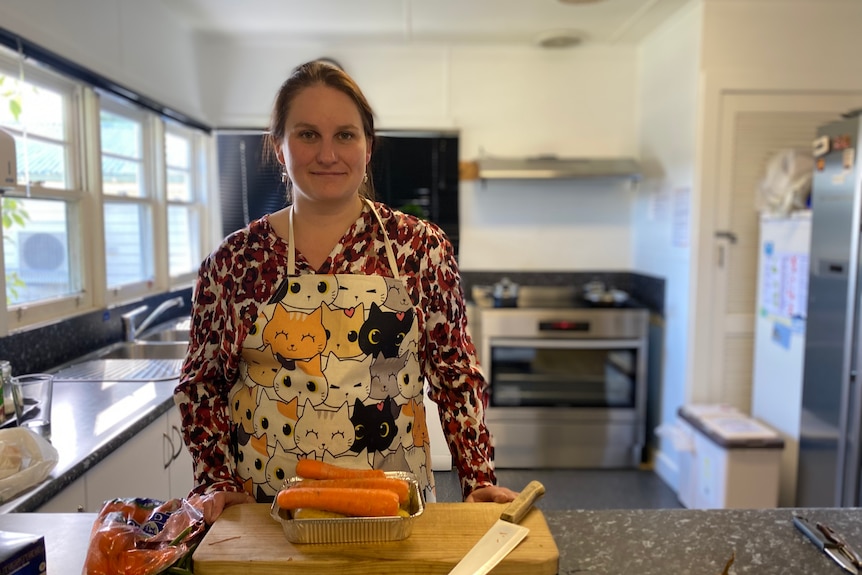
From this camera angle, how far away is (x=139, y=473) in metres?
1.69

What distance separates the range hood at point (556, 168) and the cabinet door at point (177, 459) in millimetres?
2126

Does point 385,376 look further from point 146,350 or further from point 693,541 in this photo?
point 146,350

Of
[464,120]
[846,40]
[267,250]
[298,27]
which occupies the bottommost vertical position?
[267,250]

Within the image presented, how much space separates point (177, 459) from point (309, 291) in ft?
4.16


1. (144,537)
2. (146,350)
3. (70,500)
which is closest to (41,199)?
(146,350)

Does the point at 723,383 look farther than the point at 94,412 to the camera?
Yes

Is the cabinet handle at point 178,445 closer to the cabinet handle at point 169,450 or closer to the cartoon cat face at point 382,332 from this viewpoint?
the cabinet handle at point 169,450

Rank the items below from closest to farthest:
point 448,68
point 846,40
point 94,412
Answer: point 94,412
point 846,40
point 448,68

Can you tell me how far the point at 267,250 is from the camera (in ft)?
3.33

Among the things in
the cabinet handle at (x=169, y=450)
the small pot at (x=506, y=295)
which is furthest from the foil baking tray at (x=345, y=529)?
the small pot at (x=506, y=295)

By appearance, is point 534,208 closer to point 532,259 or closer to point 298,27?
point 532,259

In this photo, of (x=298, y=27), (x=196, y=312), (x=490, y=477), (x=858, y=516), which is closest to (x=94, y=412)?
(x=196, y=312)

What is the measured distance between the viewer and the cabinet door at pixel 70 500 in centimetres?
125

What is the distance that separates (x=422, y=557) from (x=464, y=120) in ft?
10.7
